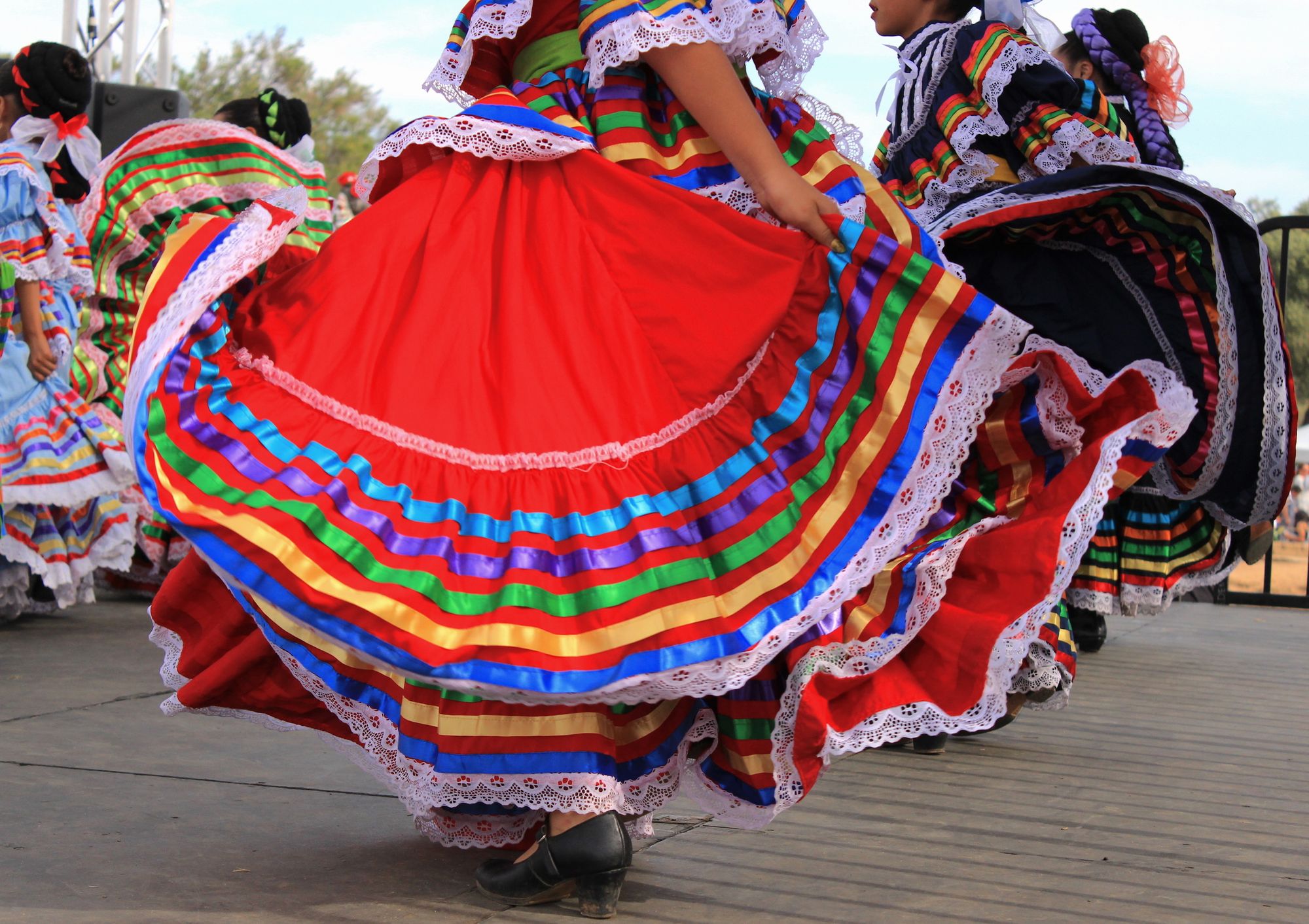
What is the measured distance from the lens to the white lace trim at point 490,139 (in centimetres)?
212

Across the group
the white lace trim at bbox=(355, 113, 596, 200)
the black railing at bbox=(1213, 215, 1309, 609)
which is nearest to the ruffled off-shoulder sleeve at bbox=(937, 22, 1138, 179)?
the white lace trim at bbox=(355, 113, 596, 200)

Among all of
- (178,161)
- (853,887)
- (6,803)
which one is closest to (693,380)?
(853,887)

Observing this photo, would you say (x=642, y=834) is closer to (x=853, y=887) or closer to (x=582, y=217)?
(x=853, y=887)

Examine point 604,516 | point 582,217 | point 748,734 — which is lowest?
point 748,734

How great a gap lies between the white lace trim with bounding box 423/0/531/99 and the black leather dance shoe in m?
1.26

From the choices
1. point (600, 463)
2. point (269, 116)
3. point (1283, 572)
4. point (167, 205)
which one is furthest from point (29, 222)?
point (1283, 572)

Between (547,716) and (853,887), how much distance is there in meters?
0.65

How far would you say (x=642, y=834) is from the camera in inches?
90.6

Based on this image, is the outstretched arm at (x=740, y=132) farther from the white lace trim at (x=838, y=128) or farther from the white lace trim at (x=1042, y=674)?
the white lace trim at (x=1042, y=674)

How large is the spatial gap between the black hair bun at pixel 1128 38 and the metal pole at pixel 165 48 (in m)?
6.66

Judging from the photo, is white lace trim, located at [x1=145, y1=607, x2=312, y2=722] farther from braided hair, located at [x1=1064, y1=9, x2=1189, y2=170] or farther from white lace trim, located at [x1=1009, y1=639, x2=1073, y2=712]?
braided hair, located at [x1=1064, y1=9, x2=1189, y2=170]

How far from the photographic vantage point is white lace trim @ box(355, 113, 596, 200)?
6.95 ft

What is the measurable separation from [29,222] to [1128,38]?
3774 mm

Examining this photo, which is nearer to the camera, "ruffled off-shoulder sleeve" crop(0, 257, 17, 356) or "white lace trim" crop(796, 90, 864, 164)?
"white lace trim" crop(796, 90, 864, 164)
